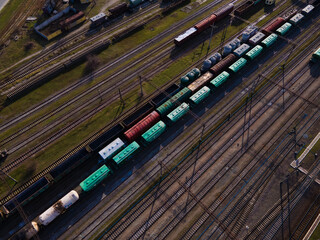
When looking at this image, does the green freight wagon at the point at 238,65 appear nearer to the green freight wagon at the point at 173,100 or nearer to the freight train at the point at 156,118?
the freight train at the point at 156,118

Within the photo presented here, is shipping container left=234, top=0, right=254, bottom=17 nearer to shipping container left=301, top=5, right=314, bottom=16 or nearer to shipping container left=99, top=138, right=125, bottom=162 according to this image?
shipping container left=301, top=5, right=314, bottom=16

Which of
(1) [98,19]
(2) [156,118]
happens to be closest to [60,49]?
(1) [98,19]

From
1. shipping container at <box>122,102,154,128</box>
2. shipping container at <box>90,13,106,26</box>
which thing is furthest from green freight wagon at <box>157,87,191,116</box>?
shipping container at <box>90,13,106,26</box>

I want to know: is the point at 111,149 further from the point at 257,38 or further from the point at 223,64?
the point at 257,38

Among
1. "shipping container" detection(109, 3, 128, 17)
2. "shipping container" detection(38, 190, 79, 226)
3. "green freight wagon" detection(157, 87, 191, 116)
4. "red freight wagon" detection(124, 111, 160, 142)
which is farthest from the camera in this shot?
"shipping container" detection(109, 3, 128, 17)

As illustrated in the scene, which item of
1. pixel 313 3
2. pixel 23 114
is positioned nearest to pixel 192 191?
pixel 23 114

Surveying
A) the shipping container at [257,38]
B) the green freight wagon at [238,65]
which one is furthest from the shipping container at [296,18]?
the green freight wagon at [238,65]

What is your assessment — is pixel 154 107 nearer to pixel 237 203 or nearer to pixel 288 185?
pixel 237 203
